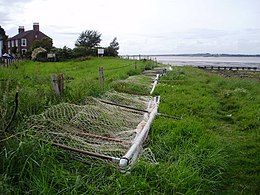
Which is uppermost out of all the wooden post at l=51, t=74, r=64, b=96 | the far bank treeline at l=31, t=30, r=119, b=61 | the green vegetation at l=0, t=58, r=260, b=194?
the far bank treeline at l=31, t=30, r=119, b=61

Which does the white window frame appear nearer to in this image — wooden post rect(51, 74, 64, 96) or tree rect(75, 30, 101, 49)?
tree rect(75, 30, 101, 49)

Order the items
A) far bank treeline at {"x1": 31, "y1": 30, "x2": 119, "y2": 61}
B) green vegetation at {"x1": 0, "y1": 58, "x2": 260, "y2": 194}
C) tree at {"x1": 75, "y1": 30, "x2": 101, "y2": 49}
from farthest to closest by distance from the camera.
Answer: tree at {"x1": 75, "y1": 30, "x2": 101, "y2": 49}, far bank treeline at {"x1": 31, "y1": 30, "x2": 119, "y2": 61}, green vegetation at {"x1": 0, "y1": 58, "x2": 260, "y2": 194}

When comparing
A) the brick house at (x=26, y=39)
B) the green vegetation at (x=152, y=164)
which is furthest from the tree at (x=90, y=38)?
the green vegetation at (x=152, y=164)

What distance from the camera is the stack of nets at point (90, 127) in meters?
4.14

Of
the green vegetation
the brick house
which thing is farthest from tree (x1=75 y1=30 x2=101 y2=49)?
the green vegetation

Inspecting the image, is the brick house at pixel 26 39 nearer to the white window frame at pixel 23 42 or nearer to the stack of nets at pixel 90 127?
the white window frame at pixel 23 42

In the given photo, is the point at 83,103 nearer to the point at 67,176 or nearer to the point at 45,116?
the point at 45,116

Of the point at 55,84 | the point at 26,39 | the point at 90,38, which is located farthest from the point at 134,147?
the point at 26,39

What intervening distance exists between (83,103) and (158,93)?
4.21 m

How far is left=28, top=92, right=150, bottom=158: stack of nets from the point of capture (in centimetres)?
414

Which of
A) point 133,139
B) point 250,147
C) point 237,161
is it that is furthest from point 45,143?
point 250,147

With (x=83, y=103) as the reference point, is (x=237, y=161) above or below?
below

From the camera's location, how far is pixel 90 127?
16.6ft

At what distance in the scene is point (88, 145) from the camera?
4.18m
